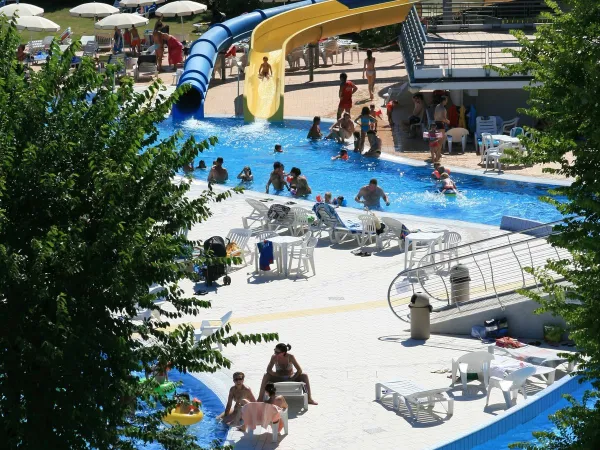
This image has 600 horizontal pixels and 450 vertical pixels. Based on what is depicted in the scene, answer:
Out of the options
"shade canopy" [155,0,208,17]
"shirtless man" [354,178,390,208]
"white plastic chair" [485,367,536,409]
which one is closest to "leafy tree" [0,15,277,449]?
"white plastic chair" [485,367,536,409]

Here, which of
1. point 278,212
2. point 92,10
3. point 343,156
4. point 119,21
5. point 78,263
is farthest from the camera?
point 92,10

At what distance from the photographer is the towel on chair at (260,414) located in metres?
12.4

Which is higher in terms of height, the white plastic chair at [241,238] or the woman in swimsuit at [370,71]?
the woman in swimsuit at [370,71]

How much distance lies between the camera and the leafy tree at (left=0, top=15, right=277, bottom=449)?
27.9 feet

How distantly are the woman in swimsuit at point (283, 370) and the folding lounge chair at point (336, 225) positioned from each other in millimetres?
5726

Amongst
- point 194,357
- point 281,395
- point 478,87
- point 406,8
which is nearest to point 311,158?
point 478,87

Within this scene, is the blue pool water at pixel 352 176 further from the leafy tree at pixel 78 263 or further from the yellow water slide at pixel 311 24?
the leafy tree at pixel 78 263

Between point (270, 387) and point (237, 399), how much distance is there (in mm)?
477

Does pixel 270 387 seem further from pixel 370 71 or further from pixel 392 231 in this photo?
pixel 370 71

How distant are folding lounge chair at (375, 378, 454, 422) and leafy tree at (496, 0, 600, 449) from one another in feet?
14.2

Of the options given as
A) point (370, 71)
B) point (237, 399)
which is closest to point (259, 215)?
point (237, 399)

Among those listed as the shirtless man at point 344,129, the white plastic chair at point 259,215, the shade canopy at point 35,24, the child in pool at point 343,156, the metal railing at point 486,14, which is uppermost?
the metal railing at point 486,14

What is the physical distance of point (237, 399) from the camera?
13.0 meters

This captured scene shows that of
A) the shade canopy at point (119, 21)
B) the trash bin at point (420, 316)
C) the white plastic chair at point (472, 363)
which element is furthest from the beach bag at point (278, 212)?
the shade canopy at point (119, 21)
